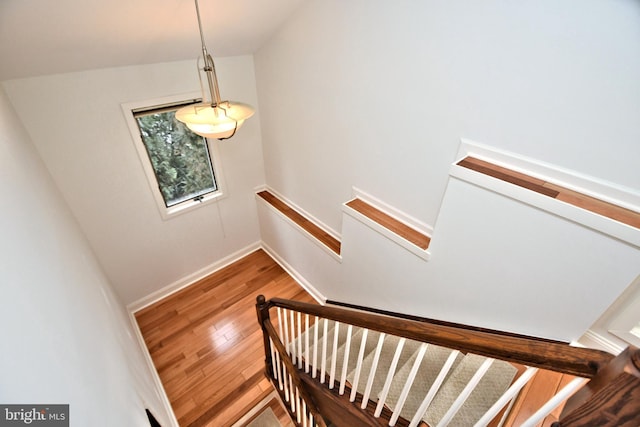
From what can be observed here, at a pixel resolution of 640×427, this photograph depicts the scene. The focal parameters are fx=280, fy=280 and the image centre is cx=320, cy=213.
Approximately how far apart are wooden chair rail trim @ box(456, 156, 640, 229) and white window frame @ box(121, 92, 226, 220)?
8.08 ft

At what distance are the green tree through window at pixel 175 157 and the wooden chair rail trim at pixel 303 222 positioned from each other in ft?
2.17

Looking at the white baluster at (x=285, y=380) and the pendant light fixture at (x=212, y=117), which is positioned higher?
the pendant light fixture at (x=212, y=117)

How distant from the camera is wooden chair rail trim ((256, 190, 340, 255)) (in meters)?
2.86

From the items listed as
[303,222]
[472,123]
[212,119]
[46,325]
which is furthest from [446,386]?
[303,222]

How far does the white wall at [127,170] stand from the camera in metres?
2.06

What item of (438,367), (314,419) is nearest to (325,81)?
(438,367)

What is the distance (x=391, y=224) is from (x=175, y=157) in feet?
7.51

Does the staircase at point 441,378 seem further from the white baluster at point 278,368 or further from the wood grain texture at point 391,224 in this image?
the wood grain texture at point 391,224

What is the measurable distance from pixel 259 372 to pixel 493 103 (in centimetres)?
290

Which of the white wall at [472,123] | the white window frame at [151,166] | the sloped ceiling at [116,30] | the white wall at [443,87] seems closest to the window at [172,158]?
the white window frame at [151,166]

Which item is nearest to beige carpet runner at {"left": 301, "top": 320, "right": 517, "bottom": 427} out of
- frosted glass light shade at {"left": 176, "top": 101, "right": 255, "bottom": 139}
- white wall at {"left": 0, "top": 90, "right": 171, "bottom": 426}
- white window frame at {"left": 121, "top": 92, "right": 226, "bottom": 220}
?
white wall at {"left": 0, "top": 90, "right": 171, "bottom": 426}

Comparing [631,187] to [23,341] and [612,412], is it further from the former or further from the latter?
[23,341]

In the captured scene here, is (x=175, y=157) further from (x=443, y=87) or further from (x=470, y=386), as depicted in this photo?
(x=470, y=386)

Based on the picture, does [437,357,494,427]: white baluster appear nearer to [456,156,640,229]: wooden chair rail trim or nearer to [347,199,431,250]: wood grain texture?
[456,156,640,229]: wooden chair rail trim
